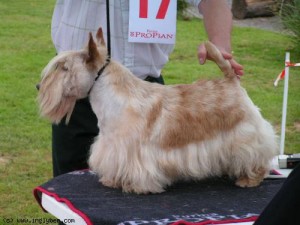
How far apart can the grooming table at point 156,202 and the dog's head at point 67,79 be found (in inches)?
11.1

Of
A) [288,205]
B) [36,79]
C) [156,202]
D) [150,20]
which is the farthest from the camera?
[36,79]

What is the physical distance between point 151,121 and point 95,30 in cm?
66

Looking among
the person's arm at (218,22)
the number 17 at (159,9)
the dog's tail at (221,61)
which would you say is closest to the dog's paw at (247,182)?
the dog's tail at (221,61)

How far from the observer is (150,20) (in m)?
2.63

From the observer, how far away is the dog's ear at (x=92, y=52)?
216 cm

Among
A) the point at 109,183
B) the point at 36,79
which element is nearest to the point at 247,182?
the point at 109,183

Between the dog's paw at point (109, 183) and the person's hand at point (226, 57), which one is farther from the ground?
the person's hand at point (226, 57)

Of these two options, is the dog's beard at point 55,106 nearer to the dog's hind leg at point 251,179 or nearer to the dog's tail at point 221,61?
the dog's tail at point 221,61

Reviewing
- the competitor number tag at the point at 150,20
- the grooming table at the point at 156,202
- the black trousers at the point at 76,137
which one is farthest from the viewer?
the black trousers at the point at 76,137

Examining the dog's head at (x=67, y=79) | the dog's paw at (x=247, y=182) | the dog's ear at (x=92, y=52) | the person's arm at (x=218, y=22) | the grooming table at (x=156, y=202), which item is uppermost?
the person's arm at (x=218, y=22)

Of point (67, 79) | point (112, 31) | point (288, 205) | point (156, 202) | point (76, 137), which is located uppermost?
point (112, 31)

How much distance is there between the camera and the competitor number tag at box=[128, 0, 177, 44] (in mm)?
2602

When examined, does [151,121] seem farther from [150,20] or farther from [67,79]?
[150,20]

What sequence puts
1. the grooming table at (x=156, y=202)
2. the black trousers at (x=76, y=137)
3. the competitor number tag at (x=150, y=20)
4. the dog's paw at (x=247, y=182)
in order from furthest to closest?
the black trousers at (x=76, y=137)
the competitor number tag at (x=150, y=20)
the dog's paw at (x=247, y=182)
the grooming table at (x=156, y=202)
